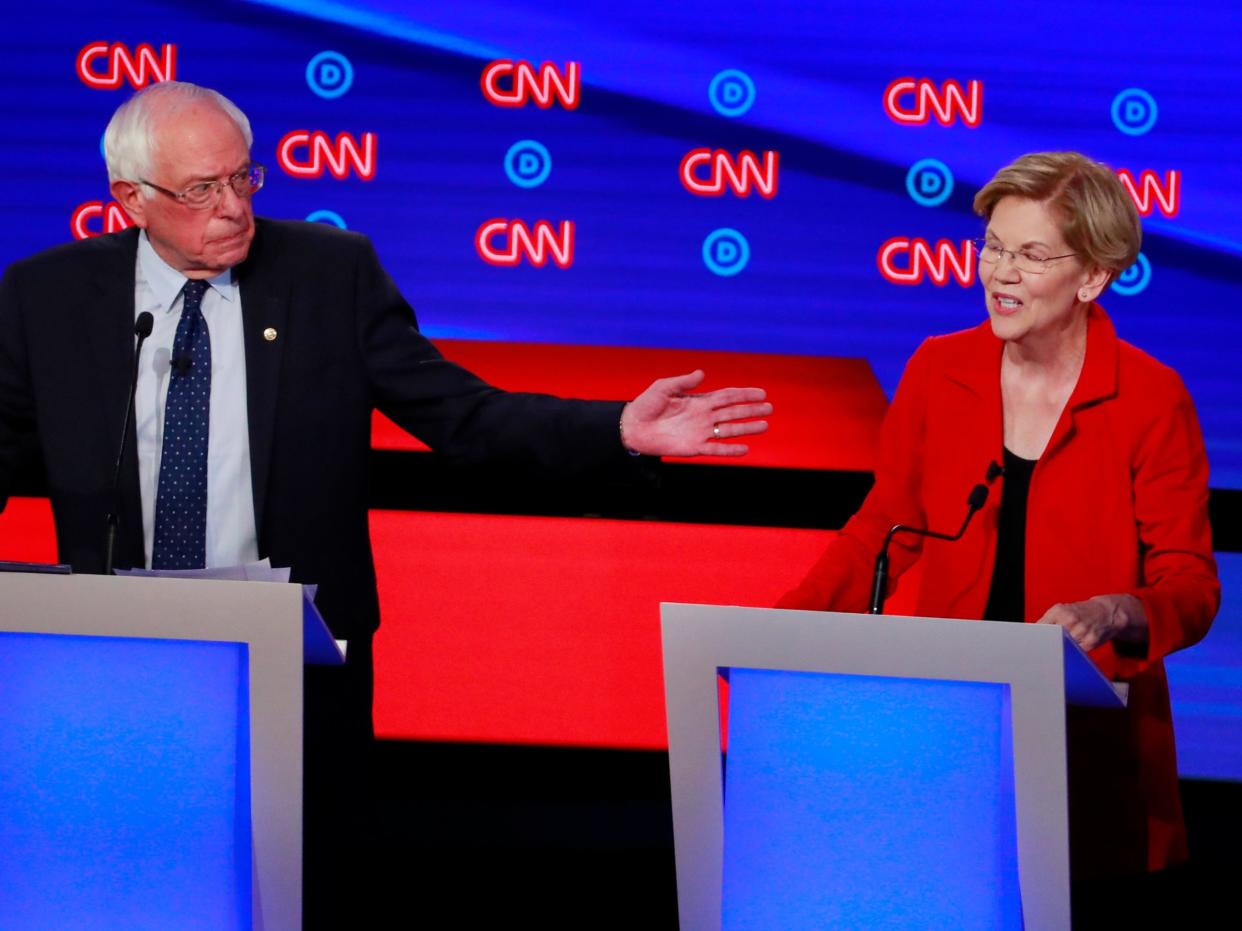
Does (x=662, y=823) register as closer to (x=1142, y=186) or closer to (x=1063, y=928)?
(x=1142, y=186)

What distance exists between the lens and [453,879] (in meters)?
3.63

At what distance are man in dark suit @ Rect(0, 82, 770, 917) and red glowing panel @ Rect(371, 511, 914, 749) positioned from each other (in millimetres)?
1373

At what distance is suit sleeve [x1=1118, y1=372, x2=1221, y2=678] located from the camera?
2.19 metres

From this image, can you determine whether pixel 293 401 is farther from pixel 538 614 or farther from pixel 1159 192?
pixel 1159 192

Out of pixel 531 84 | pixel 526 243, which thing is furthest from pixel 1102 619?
pixel 531 84

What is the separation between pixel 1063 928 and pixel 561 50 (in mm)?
2761

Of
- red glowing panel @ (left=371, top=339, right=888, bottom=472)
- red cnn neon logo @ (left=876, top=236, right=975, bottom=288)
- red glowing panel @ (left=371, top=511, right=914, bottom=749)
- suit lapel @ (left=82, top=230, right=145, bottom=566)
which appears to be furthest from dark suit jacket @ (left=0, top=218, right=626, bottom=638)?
red cnn neon logo @ (left=876, top=236, right=975, bottom=288)

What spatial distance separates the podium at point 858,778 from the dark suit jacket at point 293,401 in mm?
791

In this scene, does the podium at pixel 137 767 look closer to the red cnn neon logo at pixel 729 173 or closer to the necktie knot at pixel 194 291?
the necktie knot at pixel 194 291

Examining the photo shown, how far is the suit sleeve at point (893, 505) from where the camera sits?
2449mm

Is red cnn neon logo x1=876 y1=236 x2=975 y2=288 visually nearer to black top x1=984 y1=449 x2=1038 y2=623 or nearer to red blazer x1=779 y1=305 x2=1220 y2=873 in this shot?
red blazer x1=779 y1=305 x2=1220 y2=873

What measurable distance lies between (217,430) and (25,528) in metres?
1.73

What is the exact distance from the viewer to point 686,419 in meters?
2.36

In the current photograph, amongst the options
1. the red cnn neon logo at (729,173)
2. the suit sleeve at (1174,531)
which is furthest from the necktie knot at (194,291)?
the red cnn neon logo at (729,173)
